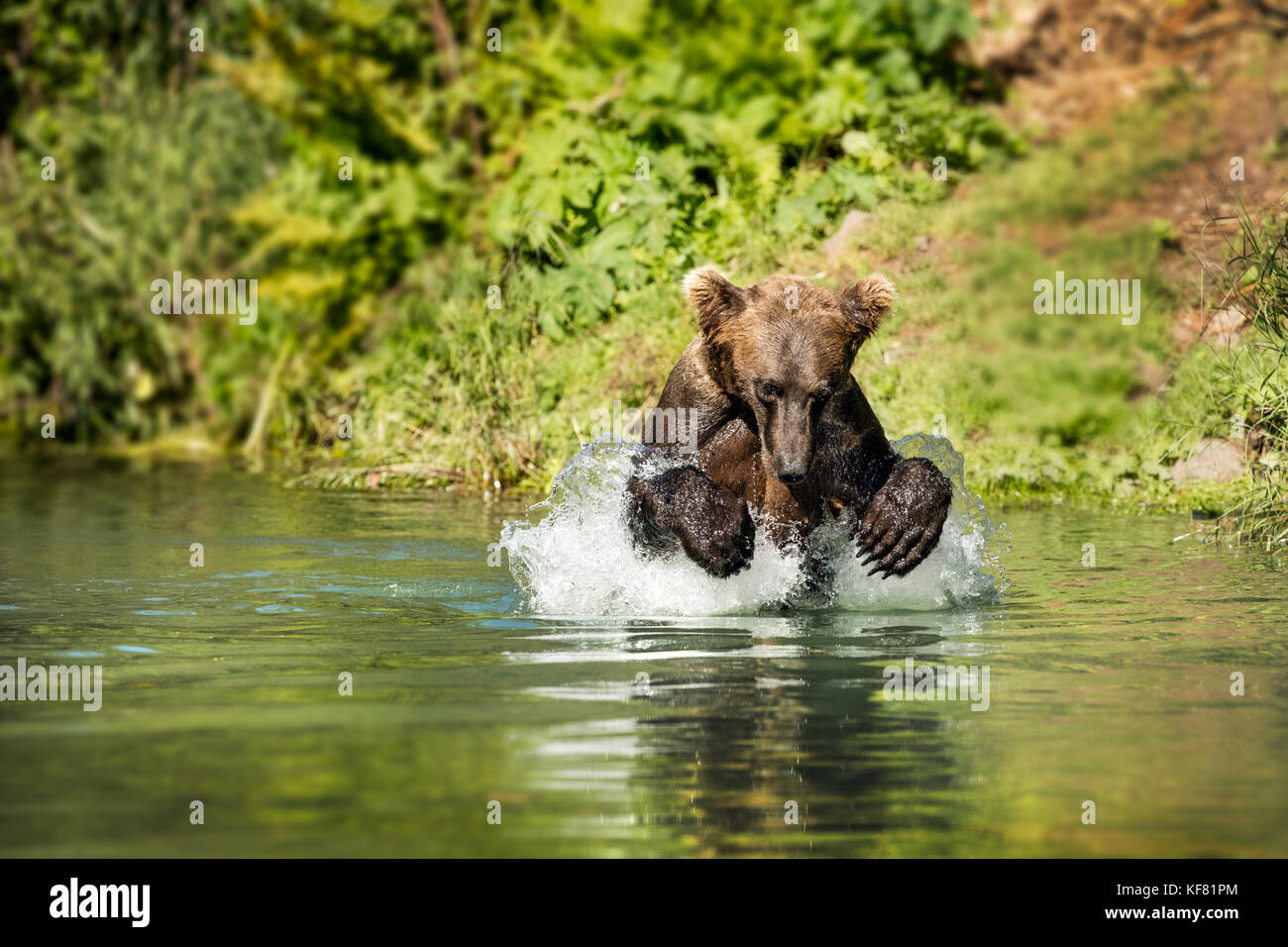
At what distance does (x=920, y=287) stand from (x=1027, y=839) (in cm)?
1122

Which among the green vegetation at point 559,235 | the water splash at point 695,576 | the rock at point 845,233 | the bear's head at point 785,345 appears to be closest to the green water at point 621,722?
the water splash at point 695,576

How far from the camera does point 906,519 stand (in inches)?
269

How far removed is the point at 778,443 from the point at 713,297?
0.83 meters

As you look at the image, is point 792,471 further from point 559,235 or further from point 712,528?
point 559,235

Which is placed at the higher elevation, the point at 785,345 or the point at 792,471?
the point at 785,345

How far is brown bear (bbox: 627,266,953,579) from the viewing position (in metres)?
6.80

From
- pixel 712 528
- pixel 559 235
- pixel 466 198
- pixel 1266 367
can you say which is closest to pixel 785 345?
pixel 712 528

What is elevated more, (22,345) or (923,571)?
(22,345)

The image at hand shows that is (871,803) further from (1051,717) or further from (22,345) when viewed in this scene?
(22,345)

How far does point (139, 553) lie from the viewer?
9250mm

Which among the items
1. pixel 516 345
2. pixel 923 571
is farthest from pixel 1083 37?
pixel 923 571

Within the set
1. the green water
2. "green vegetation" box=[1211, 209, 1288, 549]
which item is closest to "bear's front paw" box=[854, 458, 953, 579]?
the green water

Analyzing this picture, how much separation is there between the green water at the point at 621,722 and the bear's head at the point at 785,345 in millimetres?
786

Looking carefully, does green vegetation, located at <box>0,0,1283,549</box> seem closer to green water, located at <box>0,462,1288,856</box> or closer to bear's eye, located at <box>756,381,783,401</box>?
green water, located at <box>0,462,1288,856</box>
